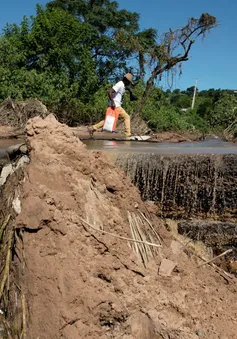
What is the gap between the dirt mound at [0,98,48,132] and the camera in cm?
1363

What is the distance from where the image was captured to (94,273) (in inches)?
128


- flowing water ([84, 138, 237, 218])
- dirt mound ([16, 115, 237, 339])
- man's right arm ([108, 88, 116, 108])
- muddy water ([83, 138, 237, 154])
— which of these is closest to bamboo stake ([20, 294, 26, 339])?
dirt mound ([16, 115, 237, 339])

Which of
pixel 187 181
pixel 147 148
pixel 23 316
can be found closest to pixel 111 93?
pixel 147 148

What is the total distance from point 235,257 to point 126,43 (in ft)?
45.4

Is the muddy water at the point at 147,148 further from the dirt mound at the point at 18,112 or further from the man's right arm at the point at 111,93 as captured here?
the dirt mound at the point at 18,112

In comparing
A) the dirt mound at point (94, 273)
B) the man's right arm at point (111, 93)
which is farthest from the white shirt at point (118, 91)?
the dirt mound at point (94, 273)

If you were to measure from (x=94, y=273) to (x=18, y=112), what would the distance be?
11137 millimetres

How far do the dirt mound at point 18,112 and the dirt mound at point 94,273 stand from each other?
394 inches

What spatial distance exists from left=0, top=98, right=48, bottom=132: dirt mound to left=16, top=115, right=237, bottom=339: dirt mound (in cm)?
1000

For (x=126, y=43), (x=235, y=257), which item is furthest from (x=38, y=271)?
(x=126, y=43)

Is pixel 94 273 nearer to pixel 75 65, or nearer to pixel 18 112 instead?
pixel 18 112

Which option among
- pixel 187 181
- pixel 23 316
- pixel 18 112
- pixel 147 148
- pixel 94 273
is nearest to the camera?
pixel 23 316

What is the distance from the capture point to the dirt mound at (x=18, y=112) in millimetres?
13633

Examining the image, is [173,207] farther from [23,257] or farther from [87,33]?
[87,33]
